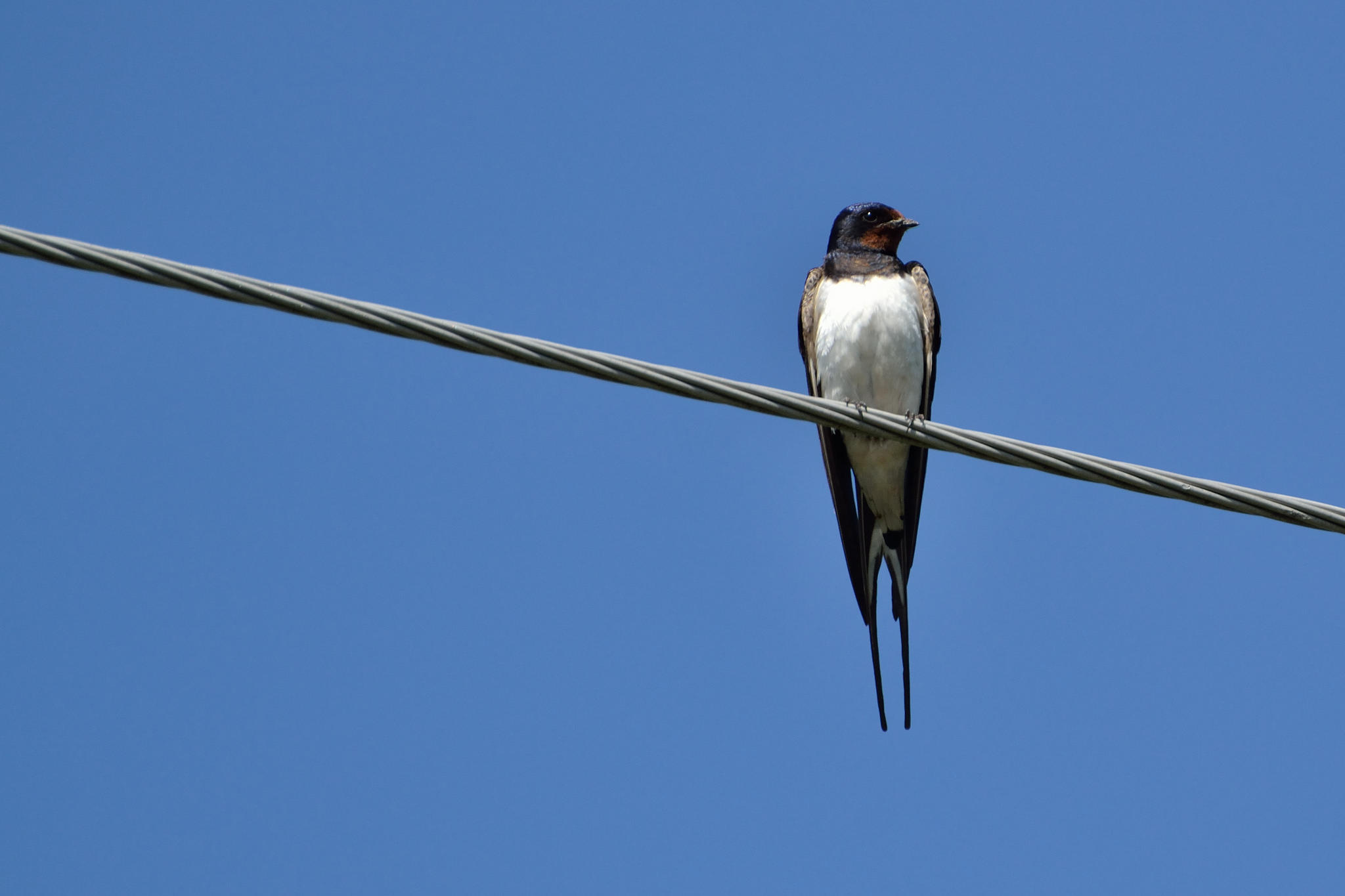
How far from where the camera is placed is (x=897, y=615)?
638 centimetres

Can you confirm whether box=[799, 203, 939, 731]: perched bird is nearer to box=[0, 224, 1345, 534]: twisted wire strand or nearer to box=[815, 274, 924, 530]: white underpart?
box=[815, 274, 924, 530]: white underpart

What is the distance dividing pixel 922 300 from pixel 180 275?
427 centimetres

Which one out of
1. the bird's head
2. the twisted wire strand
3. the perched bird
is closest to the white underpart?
the perched bird

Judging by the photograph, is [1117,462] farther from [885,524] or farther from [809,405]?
[885,524]

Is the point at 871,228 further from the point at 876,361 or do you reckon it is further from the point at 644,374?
the point at 644,374

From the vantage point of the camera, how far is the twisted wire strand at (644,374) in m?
3.12

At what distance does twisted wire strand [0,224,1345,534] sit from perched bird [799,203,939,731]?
101 inches

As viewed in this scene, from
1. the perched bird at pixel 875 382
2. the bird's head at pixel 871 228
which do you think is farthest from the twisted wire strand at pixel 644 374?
the bird's head at pixel 871 228

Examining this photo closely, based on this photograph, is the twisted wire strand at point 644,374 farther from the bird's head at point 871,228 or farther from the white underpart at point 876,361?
the bird's head at point 871,228

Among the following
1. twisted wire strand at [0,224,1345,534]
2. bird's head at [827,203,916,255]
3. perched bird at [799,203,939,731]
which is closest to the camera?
twisted wire strand at [0,224,1345,534]

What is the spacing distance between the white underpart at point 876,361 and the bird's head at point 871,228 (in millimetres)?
435

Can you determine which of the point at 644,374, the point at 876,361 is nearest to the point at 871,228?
the point at 876,361

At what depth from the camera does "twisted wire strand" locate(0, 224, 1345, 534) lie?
312cm

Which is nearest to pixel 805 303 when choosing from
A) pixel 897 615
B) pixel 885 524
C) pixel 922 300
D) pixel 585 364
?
pixel 922 300
